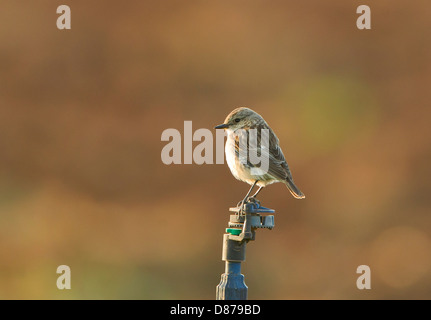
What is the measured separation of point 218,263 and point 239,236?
7.51 m

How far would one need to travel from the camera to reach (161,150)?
1412 cm

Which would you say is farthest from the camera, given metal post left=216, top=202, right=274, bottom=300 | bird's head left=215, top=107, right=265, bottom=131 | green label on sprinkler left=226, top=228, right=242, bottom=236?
bird's head left=215, top=107, right=265, bottom=131

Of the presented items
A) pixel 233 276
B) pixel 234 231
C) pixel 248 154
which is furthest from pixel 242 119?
pixel 233 276

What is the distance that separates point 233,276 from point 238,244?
232 millimetres

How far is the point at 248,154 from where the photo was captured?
630 centimetres

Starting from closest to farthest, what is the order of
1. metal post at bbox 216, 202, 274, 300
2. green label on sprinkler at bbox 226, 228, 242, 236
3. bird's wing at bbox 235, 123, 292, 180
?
metal post at bbox 216, 202, 274, 300
green label on sprinkler at bbox 226, 228, 242, 236
bird's wing at bbox 235, 123, 292, 180

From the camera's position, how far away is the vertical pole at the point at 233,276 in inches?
183

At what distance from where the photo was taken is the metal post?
4641mm

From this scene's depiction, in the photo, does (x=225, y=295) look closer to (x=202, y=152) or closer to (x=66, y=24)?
(x=202, y=152)

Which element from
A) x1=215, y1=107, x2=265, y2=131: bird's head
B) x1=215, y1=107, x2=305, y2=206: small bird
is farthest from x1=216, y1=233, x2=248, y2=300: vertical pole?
x1=215, y1=107, x2=265, y2=131: bird's head

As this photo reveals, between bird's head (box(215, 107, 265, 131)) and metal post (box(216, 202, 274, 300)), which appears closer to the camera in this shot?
metal post (box(216, 202, 274, 300))

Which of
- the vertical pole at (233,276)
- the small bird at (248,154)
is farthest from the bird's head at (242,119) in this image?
the vertical pole at (233,276)

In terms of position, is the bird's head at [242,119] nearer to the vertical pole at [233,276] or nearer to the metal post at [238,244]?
the metal post at [238,244]

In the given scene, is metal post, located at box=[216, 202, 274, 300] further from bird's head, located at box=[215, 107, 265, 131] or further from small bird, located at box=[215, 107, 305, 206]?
bird's head, located at box=[215, 107, 265, 131]
